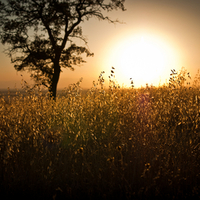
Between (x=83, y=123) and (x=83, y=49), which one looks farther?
(x=83, y=49)

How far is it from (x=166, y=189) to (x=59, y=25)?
10.5 meters

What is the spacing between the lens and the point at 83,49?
11.8 metres

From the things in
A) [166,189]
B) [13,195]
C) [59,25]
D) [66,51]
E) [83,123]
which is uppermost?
[59,25]

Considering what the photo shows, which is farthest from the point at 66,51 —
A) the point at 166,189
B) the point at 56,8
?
the point at 166,189

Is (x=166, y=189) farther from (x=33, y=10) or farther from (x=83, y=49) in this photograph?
(x=33, y=10)

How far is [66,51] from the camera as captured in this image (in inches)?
457

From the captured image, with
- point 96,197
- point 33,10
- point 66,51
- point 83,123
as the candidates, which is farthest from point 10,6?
point 96,197

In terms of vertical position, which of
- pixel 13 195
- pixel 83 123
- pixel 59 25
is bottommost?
pixel 13 195

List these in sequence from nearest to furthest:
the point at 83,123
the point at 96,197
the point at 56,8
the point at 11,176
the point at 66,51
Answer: the point at 96,197 < the point at 11,176 < the point at 83,123 < the point at 56,8 < the point at 66,51

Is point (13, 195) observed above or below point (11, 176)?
below

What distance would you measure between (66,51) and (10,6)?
3.67 m

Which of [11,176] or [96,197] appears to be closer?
[96,197]

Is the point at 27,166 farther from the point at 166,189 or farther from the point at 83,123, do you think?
the point at 166,189

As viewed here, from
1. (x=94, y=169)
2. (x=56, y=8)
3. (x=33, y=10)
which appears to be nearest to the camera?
(x=94, y=169)
